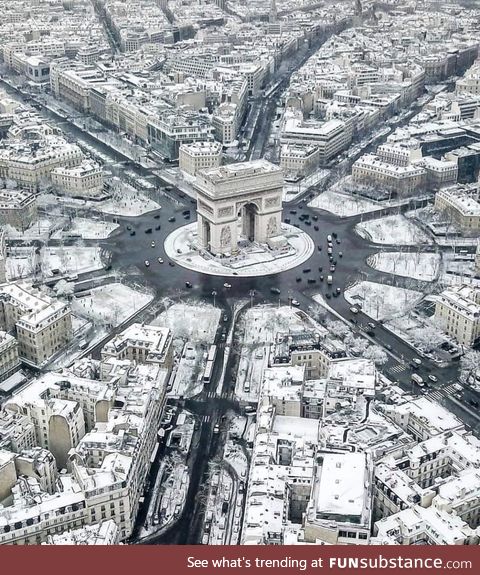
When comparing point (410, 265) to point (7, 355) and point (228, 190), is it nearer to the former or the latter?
point (228, 190)

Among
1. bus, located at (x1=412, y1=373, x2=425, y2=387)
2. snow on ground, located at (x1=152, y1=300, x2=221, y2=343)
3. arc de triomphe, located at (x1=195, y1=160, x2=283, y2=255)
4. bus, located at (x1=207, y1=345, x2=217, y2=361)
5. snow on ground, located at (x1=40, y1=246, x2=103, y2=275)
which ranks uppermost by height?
arc de triomphe, located at (x1=195, y1=160, x2=283, y2=255)

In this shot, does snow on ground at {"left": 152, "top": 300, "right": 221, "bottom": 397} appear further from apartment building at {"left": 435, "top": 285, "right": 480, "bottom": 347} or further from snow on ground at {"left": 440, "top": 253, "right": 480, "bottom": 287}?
snow on ground at {"left": 440, "top": 253, "right": 480, "bottom": 287}

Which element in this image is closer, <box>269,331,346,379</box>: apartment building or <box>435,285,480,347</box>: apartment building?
<box>269,331,346,379</box>: apartment building

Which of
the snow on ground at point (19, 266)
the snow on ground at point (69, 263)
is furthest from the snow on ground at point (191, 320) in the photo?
the snow on ground at point (19, 266)

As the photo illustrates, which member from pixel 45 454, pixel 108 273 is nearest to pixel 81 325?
pixel 108 273

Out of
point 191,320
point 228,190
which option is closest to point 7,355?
point 191,320

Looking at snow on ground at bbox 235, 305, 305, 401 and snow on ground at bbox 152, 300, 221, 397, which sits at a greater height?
snow on ground at bbox 235, 305, 305, 401

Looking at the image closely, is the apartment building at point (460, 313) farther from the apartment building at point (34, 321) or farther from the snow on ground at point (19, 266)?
the snow on ground at point (19, 266)

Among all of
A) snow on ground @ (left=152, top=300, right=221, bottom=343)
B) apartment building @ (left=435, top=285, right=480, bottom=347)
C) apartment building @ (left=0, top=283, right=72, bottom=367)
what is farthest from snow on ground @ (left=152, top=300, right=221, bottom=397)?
apartment building @ (left=435, top=285, right=480, bottom=347)
